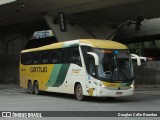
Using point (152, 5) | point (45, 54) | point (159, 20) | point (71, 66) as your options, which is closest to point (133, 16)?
point (152, 5)

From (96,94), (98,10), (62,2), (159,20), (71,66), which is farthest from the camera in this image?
(159,20)

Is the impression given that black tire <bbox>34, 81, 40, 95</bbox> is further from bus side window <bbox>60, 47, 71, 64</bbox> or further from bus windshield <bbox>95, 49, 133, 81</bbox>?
bus windshield <bbox>95, 49, 133, 81</bbox>

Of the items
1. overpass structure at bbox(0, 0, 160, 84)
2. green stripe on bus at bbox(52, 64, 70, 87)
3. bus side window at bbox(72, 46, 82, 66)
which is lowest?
green stripe on bus at bbox(52, 64, 70, 87)

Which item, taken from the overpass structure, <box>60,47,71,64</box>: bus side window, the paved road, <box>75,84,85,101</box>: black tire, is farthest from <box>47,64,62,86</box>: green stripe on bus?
the overpass structure

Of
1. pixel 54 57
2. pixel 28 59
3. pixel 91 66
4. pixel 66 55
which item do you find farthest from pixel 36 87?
pixel 91 66

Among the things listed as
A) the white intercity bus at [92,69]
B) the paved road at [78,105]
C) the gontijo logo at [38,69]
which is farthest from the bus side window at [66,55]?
the gontijo logo at [38,69]

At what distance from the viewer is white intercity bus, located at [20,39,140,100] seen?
816 inches

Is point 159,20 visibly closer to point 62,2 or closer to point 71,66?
point 62,2

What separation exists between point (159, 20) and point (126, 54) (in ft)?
83.0

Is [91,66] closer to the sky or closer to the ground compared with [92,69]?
closer to the sky

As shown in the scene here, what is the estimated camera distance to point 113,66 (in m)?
21.0

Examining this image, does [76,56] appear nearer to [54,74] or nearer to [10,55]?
[54,74]

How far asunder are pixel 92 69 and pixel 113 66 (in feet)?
3.34

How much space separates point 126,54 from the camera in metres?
21.8
